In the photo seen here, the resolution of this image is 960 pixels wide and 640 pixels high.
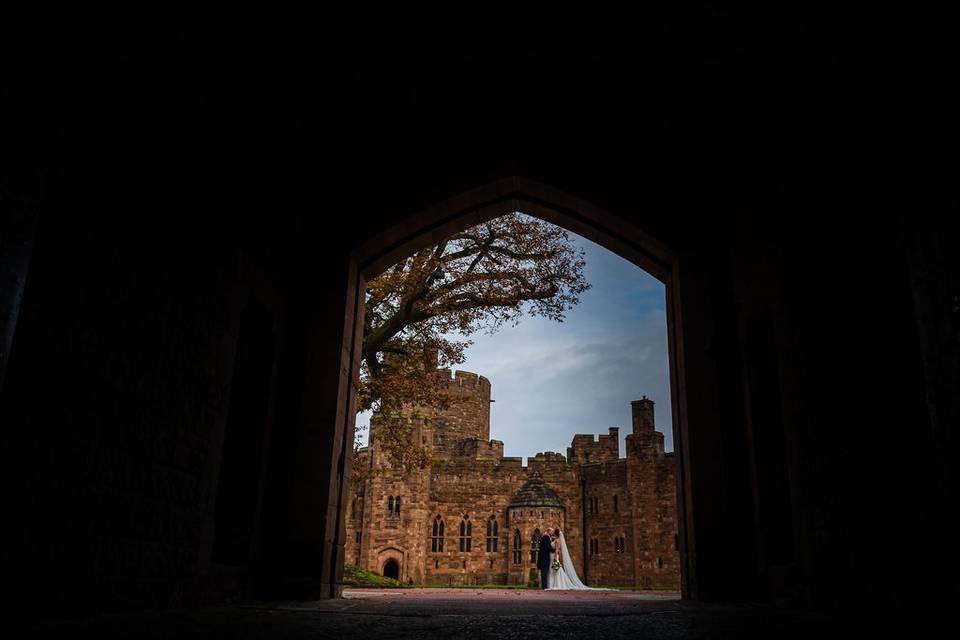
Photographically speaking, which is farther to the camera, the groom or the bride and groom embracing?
the bride and groom embracing

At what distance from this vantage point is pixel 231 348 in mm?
4922

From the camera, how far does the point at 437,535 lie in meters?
33.7

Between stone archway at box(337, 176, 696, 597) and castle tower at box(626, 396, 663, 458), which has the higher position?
castle tower at box(626, 396, 663, 458)

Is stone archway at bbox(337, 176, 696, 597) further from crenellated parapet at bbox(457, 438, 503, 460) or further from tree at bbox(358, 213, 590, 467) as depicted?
crenellated parapet at bbox(457, 438, 503, 460)

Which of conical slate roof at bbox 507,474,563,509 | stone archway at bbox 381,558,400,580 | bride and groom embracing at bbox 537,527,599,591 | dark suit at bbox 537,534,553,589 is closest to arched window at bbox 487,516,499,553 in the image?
conical slate roof at bbox 507,474,563,509

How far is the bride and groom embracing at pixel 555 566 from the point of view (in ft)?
62.4

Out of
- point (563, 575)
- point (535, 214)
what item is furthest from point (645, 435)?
point (535, 214)

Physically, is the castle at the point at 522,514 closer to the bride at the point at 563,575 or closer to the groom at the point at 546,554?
the bride at the point at 563,575

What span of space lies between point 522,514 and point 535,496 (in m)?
0.96

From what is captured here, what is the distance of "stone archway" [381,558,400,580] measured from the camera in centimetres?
3272

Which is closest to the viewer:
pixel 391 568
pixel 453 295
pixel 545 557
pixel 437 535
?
pixel 453 295

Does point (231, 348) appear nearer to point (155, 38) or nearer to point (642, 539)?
point (155, 38)

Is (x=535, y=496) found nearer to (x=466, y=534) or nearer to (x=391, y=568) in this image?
(x=466, y=534)

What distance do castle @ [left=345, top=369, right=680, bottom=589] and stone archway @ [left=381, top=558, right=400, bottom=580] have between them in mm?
58
